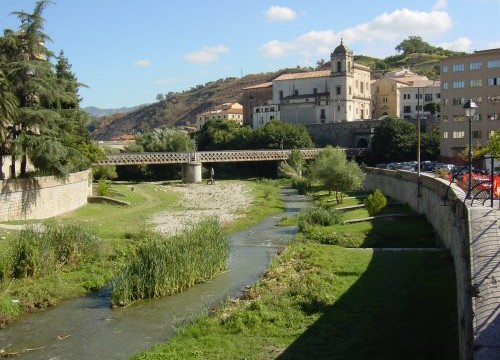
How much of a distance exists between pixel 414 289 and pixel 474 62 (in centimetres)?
6870

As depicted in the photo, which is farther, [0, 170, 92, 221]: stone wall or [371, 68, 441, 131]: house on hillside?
[371, 68, 441, 131]: house on hillside

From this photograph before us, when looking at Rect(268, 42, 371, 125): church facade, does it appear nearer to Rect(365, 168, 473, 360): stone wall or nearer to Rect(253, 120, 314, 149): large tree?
Rect(253, 120, 314, 149): large tree

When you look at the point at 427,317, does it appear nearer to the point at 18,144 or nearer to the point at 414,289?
the point at 414,289

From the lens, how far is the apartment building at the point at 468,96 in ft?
250

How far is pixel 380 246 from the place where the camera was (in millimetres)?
27562

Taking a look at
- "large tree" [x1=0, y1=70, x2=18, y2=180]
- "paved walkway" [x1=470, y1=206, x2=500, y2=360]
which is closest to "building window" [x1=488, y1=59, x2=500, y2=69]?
"large tree" [x1=0, y1=70, x2=18, y2=180]

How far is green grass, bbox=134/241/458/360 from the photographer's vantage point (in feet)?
45.9

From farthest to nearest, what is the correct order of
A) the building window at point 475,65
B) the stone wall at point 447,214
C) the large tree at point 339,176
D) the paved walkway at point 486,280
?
the building window at point 475,65, the large tree at point 339,176, the stone wall at point 447,214, the paved walkway at point 486,280

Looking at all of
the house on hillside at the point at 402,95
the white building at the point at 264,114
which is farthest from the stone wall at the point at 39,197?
the white building at the point at 264,114

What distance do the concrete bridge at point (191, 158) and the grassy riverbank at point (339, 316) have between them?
52076mm

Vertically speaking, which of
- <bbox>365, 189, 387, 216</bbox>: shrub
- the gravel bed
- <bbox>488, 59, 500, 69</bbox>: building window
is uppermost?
<bbox>488, 59, 500, 69</bbox>: building window

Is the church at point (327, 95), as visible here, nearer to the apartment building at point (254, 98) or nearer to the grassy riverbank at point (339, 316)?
the apartment building at point (254, 98)

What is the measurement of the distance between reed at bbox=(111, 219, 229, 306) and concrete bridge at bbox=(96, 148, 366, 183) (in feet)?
157

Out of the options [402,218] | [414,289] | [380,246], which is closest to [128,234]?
[380,246]
